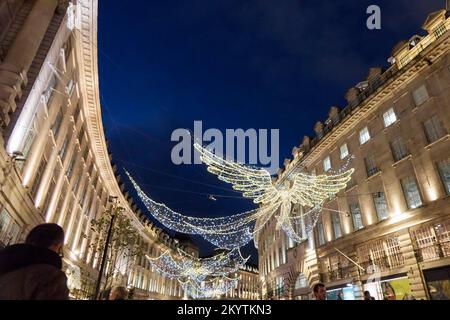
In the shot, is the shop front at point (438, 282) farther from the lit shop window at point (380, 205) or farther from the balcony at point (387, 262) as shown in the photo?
the lit shop window at point (380, 205)

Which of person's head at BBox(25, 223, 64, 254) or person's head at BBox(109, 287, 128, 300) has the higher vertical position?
person's head at BBox(25, 223, 64, 254)

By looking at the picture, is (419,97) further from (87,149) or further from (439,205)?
(87,149)

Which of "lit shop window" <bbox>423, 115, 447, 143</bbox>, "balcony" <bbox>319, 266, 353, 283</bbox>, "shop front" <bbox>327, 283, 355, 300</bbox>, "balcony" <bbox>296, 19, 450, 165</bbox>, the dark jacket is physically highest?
"balcony" <bbox>296, 19, 450, 165</bbox>

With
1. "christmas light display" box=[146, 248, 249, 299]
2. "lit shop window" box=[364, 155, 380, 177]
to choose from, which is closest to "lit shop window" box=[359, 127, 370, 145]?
"lit shop window" box=[364, 155, 380, 177]

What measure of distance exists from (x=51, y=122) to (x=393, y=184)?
2248cm

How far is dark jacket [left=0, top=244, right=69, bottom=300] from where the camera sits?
2.19 m

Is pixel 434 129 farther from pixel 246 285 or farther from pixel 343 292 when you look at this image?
pixel 246 285

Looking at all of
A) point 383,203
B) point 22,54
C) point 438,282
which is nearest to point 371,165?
point 383,203

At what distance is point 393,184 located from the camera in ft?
65.7

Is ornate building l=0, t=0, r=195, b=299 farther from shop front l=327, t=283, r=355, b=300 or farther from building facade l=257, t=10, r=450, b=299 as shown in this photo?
building facade l=257, t=10, r=450, b=299

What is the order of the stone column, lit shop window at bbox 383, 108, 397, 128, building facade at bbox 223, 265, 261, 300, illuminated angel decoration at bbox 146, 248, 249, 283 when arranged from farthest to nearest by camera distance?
building facade at bbox 223, 265, 261, 300
illuminated angel decoration at bbox 146, 248, 249, 283
lit shop window at bbox 383, 108, 397, 128
the stone column

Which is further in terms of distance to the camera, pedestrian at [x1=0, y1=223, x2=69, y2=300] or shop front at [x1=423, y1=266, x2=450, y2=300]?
shop front at [x1=423, y1=266, x2=450, y2=300]

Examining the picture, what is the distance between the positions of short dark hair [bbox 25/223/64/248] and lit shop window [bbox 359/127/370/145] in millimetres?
24277

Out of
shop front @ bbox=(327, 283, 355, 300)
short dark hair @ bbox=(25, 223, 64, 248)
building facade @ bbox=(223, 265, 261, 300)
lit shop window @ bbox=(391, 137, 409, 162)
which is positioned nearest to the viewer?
short dark hair @ bbox=(25, 223, 64, 248)
